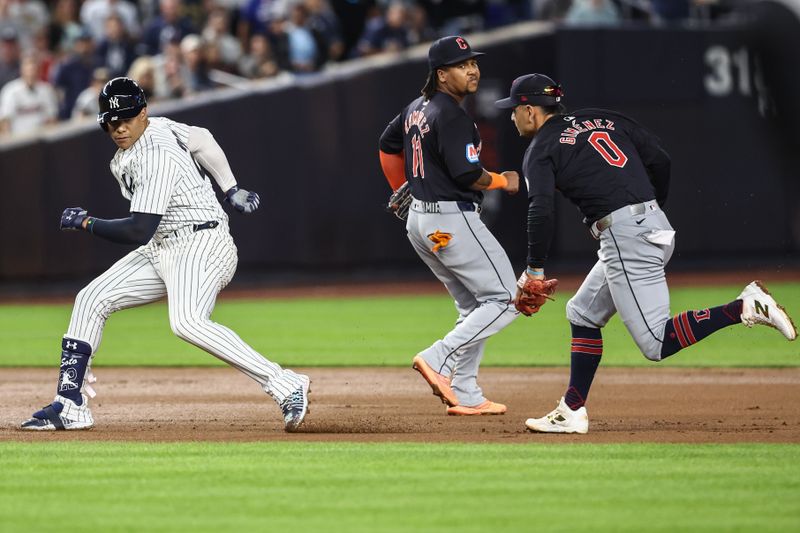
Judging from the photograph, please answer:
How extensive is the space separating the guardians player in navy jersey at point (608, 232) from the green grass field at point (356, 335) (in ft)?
13.4

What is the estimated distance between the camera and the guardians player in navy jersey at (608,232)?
23.9 ft

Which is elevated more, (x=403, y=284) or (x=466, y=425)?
(x=466, y=425)

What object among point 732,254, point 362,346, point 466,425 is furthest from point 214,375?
point 732,254

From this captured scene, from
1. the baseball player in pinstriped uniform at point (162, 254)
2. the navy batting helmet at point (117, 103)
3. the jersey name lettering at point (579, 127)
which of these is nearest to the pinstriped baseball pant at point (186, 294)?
the baseball player in pinstriped uniform at point (162, 254)

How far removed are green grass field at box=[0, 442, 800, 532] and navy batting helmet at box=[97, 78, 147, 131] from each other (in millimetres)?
1711

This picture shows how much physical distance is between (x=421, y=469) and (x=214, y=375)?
16.8ft

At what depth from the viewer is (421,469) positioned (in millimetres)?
6414

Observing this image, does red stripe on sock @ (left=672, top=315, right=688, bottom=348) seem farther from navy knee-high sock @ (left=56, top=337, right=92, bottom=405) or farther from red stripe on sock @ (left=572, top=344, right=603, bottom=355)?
navy knee-high sock @ (left=56, top=337, right=92, bottom=405)

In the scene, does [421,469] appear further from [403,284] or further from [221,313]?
[403,284]

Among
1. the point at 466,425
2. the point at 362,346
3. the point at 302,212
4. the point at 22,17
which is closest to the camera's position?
the point at 466,425

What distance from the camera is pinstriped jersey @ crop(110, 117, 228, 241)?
7434 mm

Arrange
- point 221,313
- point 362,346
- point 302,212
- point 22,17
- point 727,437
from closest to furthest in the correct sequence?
1. point 727,437
2. point 362,346
3. point 221,313
4. point 302,212
5. point 22,17

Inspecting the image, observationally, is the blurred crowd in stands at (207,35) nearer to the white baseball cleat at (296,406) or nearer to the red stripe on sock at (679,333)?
the white baseball cleat at (296,406)

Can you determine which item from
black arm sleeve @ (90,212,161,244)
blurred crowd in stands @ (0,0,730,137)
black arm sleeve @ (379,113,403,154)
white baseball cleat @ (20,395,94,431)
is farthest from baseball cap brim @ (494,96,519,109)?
blurred crowd in stands @ (0,0,730,137)
